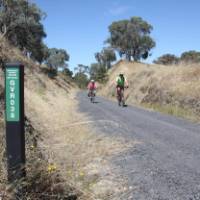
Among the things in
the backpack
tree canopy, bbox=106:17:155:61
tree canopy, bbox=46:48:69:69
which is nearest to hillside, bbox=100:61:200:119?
the backpack

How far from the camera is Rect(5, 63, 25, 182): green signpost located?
480 centimetres

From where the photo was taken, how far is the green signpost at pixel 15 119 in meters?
4.80

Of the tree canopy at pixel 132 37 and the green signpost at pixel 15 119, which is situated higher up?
the tree canopy at pixel 132 37

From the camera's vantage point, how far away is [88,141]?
1032 centimetres

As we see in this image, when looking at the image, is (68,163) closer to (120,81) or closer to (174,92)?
A: (120,81)

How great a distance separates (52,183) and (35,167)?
0.30 m

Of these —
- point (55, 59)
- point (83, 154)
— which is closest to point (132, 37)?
point (55, 59)

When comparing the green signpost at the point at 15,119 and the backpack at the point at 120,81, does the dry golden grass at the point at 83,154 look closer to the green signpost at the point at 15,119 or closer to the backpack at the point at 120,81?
the green signpost at the point at 15,119

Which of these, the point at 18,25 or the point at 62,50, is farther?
the point at 62,50

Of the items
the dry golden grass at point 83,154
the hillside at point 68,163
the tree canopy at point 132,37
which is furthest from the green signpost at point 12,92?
the tree canopy at point 132,37

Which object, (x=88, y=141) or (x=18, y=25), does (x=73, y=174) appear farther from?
(x=18, y=25)

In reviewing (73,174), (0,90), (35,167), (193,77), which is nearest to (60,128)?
(0,90)

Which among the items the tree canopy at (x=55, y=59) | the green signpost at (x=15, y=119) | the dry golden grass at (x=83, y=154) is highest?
the tree canopy at (x=55, y=59)

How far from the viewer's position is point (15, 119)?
4.85 metres
